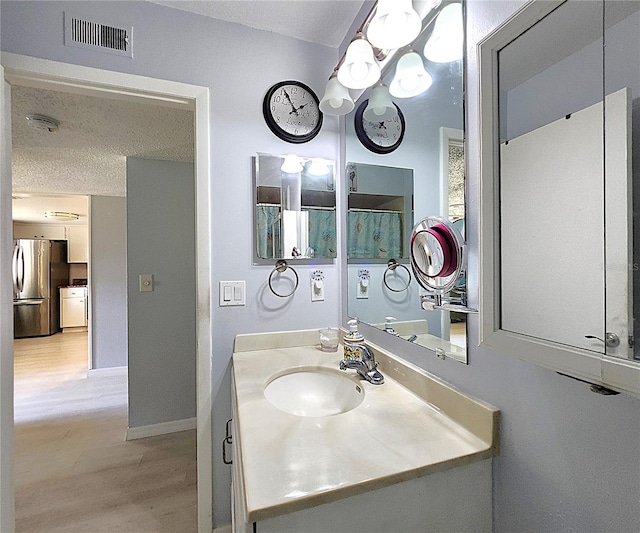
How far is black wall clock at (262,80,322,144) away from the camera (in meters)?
1.49

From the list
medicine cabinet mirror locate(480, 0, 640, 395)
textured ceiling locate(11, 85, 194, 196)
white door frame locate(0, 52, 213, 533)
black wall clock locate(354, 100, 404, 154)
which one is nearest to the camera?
medicine cabinet mirror locate(480, 0, 640, 395)

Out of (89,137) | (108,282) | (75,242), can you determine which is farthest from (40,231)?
(89,137)

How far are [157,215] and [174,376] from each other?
4.48 ft

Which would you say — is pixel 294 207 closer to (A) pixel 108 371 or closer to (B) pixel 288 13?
(B) pixel 288 13

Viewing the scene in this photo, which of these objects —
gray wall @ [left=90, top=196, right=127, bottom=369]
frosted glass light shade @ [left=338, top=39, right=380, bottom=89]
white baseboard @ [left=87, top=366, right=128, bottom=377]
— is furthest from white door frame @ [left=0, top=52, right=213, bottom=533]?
white baseboard @ [left=87, top=366, right=128, bottom=377]

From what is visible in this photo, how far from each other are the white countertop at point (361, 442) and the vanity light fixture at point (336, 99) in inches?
42.8

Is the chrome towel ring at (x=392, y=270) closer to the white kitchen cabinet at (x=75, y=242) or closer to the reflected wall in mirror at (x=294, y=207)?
the reflected wall in mirror at (x=294, y=207)

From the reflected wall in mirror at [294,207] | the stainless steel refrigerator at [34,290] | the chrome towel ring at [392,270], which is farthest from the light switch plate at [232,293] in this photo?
the stainless steel refrigerator at [34,290]

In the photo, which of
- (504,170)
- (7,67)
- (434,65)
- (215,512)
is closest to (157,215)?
(7,67)

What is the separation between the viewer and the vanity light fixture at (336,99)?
1322mm

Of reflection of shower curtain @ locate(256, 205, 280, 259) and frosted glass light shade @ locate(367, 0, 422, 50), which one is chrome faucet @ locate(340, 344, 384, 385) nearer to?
reflection of shower curtain @ locate(256, 205, 280, 259)

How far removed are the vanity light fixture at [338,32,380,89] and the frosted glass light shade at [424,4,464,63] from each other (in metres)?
0.25

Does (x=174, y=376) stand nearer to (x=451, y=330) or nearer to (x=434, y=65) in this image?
(x=451, y=330)

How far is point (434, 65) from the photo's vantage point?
97 centimetres
